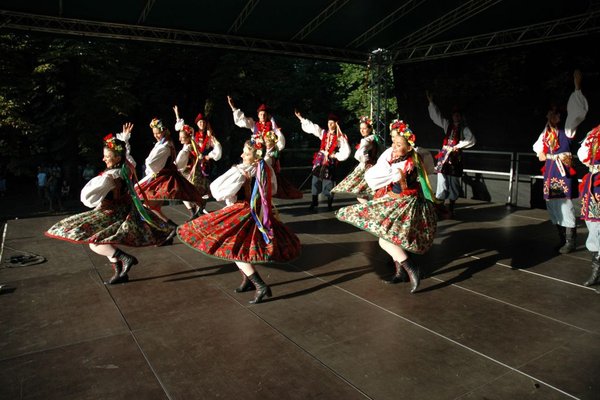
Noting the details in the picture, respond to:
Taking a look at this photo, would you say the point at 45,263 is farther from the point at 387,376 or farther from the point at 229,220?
the point at 387,376

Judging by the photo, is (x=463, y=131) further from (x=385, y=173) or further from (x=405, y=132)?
(x=385, y=173)

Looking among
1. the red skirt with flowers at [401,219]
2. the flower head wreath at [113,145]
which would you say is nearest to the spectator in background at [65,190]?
the flower head wreath at [113,145]

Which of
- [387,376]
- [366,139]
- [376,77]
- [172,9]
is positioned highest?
[172,9]

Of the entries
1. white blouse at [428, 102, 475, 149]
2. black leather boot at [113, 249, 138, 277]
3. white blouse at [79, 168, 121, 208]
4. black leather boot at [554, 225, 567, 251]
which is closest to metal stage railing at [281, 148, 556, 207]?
white blouse at [428, 102, 475, 149]

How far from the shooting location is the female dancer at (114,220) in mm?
4484

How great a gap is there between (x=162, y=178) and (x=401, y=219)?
361 centimetres

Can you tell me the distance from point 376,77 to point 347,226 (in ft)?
16.2

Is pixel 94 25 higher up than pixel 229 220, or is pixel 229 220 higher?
pixel 94 25

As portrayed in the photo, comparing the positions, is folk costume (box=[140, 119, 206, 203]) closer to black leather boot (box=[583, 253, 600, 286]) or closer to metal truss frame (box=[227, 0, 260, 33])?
metal truss frame (box=[227, 0, 260, 33])

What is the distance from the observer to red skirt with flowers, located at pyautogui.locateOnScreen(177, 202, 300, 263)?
405 centimetres

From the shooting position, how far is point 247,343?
3.41 metres

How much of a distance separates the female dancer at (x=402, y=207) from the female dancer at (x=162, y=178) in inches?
112

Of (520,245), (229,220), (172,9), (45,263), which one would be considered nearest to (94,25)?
(172,9)

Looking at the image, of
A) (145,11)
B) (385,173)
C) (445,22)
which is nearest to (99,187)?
(385,173)
